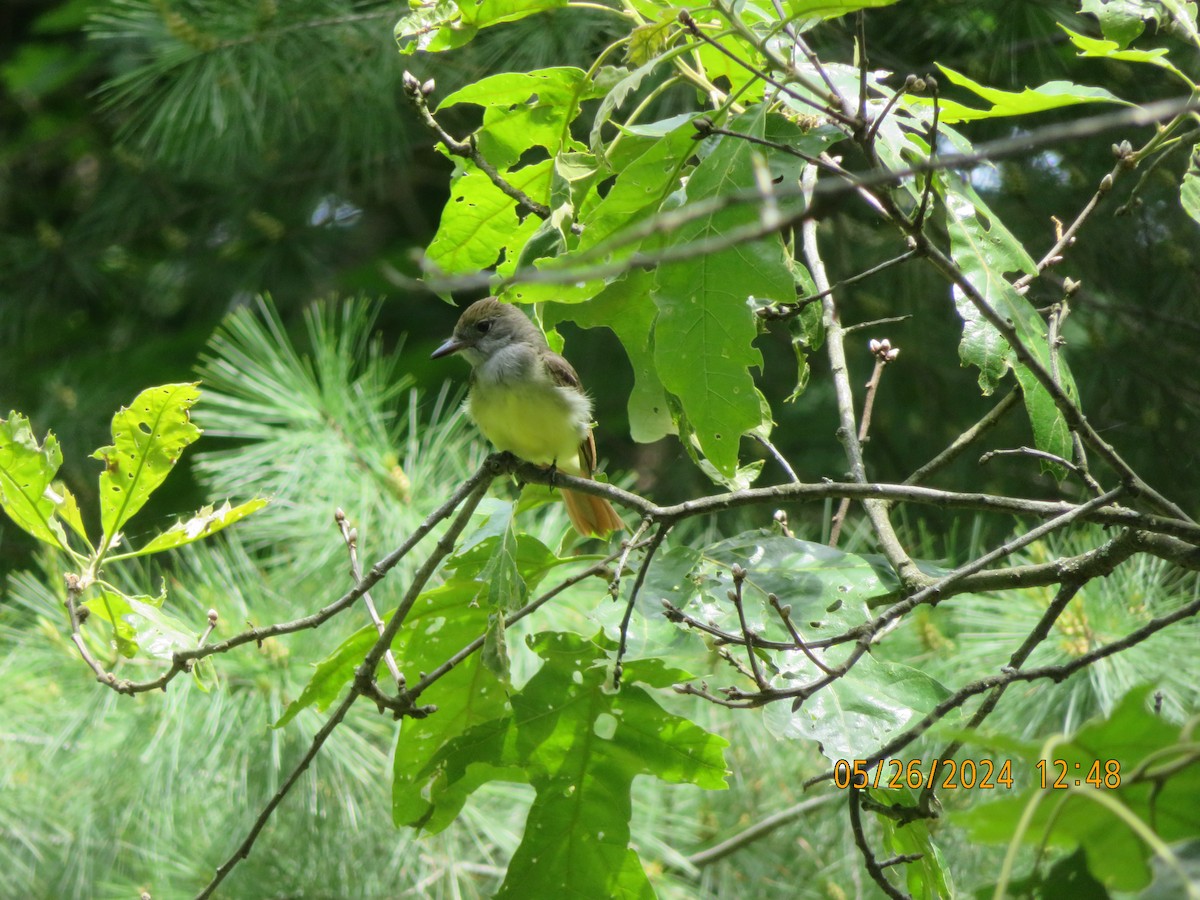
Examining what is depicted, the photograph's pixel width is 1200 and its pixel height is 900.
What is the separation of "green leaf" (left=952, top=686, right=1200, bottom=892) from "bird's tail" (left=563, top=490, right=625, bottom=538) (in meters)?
2.67

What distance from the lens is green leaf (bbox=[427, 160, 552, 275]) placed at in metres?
2.42

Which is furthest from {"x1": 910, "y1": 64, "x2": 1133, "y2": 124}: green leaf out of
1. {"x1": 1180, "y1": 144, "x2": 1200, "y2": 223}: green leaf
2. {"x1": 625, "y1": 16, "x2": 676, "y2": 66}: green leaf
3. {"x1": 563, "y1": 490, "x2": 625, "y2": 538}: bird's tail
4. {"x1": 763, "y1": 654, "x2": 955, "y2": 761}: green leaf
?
→ {"x1": 563, "y1": 490, "x2": 625, "y2": 538}: bird's tail

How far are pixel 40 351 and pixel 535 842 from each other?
6305 mm

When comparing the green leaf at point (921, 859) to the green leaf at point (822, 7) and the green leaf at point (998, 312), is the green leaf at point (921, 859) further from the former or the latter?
the green leaf at point (822, 7)

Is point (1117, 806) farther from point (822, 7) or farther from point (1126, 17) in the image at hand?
point (1126, 17)

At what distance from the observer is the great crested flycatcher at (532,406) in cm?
378

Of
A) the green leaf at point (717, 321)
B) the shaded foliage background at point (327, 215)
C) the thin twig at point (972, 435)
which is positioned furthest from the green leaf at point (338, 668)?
the shaded foliage background at point (327, 215)

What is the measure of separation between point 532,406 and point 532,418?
40 millimetres

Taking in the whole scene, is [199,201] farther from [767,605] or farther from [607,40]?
[767,605]

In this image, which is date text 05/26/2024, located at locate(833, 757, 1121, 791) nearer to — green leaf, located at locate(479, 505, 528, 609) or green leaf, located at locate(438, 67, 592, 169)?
green leaf, located at locate(479, 505, 528, 609)

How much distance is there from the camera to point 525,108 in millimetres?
2352

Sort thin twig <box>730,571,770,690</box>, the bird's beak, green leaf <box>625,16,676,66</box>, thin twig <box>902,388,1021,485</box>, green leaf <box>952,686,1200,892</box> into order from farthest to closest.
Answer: the bird's beak → thin twig <box>902,388,1021,485</box> → green leaf <box>625,16,676,66</box> → thin twig <box>730,571,770,690</box> → green leaf <box>952,686,1200,892</box>

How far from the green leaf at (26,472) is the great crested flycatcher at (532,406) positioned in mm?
1651

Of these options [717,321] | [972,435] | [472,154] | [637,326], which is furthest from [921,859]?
[472,154]
